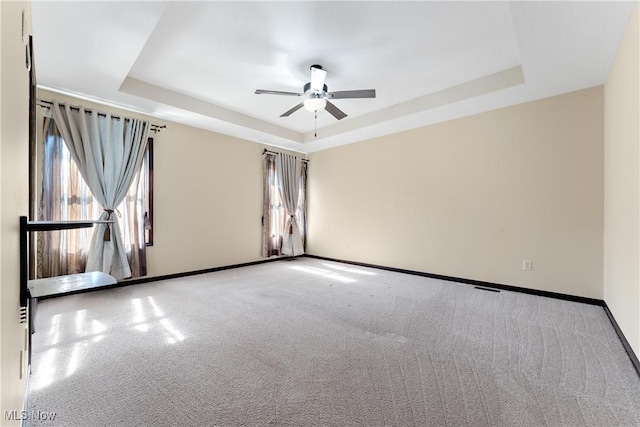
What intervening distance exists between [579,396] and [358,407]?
1287 millimetres

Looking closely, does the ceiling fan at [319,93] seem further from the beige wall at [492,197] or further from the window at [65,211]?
the window at [65,211]

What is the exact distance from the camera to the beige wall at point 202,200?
417 centimetres

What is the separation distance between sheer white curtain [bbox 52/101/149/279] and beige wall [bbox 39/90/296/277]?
224 mm

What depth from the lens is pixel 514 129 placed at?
368 cm

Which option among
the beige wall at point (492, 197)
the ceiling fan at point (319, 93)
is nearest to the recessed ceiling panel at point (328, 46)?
the ceiling fan at point (319, 93)

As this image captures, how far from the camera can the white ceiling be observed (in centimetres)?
219

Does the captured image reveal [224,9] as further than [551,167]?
No

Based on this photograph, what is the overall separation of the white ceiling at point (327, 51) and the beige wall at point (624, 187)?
268mm

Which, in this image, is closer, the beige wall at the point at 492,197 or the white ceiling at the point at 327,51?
the white ceiling at the point at 327,51

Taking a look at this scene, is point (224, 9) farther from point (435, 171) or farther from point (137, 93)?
point (435, 171)

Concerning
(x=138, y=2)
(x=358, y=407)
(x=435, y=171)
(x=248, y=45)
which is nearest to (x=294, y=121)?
(x=248, y=45)

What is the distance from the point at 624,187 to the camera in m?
2.30

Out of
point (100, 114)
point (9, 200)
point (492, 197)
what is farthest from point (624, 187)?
point (100, 114)

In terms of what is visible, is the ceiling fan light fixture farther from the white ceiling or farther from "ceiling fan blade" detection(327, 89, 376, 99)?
the white ceiling
